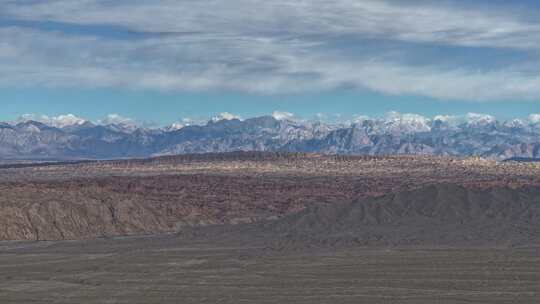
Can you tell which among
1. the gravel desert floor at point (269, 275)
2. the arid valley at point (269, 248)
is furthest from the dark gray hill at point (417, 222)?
the gravel desert floor at point (269, 275)

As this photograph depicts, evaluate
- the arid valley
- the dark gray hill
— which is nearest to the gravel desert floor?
the arid valley

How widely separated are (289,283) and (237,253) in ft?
60.1

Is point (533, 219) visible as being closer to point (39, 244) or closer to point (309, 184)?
point (39, 244)

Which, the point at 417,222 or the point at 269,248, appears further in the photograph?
the point at 417,222

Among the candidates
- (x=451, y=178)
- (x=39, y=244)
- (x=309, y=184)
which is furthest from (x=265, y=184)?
(x=39, y=244)

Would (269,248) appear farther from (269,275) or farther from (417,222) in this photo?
(417,222)

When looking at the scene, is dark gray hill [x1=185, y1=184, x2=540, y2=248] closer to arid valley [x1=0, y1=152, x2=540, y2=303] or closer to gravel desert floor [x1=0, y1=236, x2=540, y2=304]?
arid valley [x1=0, y1=152, x2=540, y2=303]

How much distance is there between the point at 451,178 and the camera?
190750 millimetres

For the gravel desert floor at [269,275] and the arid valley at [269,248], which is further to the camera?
the arid valley at [269,248]

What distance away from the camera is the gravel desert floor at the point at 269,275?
167 ft

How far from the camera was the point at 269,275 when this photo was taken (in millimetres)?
59344

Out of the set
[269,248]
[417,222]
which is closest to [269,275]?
[269,248]

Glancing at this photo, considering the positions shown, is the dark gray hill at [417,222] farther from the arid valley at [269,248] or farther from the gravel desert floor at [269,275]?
the gravel desert floor at [269,275]

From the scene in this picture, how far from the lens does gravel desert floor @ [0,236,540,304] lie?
5095 cm
